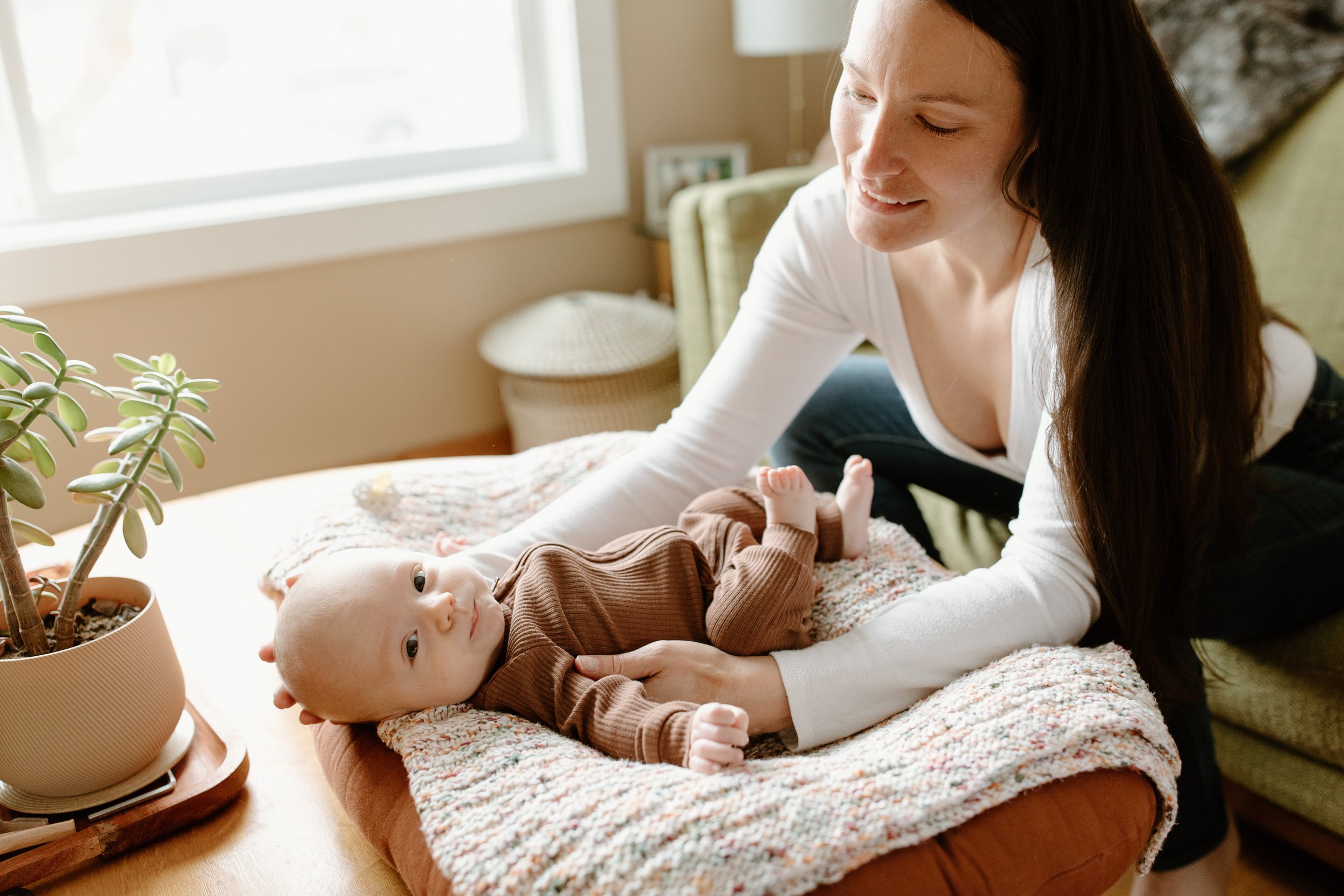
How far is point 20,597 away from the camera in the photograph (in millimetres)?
791

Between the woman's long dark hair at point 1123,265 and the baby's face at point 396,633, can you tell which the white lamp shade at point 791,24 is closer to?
the woman's long dark hair at point 1123,265

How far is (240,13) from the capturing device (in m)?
2.10

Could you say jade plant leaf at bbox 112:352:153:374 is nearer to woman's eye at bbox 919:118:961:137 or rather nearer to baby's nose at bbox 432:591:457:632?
baby's nose at bbox 432:591:457:632

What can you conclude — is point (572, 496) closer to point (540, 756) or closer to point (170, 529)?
point (540, 756)

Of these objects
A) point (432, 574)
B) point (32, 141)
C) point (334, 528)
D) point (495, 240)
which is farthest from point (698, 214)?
point (32, 141)

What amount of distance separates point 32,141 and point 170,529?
107 centimetres

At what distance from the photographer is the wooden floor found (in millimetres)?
1331

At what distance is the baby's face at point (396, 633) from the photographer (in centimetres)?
82

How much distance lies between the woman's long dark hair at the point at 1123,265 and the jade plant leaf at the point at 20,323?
2.43ft

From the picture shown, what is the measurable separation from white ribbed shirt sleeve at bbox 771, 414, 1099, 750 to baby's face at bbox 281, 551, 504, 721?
0.27m

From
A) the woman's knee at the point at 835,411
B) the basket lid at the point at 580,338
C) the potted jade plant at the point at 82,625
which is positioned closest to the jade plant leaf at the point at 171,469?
the potted jade plant at the point at 82,625

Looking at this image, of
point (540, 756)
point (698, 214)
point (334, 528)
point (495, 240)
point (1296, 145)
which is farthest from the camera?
point (495, 240)

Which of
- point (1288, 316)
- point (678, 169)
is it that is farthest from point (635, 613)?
point (678, 169)

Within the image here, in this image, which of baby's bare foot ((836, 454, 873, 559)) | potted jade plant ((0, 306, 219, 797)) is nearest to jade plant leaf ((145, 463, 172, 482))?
potted jade plant ((0, 306, 219, 797))
